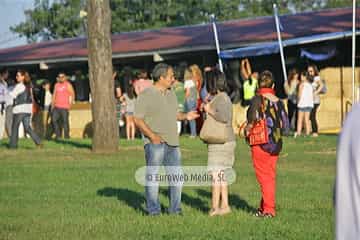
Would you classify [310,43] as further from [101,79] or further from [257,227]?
[257,227]

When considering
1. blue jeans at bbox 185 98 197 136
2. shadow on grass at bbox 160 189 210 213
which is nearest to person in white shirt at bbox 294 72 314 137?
blue jeans at bbox 185 98 197 136

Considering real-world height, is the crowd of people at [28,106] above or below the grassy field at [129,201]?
above

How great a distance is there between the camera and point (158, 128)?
10.7 m

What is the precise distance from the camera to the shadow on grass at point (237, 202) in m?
11.6

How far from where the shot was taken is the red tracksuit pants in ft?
35.3

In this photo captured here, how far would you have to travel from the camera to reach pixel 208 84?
440 inches

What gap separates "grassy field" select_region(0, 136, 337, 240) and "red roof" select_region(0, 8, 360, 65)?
9088mm

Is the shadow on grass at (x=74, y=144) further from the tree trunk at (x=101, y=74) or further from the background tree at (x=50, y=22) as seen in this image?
the background tree at (x=50, y=22)

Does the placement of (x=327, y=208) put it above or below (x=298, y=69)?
below

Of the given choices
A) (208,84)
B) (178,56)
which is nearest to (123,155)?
(208,84)

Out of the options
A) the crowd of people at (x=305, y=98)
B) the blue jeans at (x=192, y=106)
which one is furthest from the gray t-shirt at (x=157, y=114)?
the blue jeans at (x=192, y=106)

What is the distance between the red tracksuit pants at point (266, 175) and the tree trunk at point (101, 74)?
8875mm

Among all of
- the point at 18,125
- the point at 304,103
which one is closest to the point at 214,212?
the point at 18,125

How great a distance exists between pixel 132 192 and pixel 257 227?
3.65 metres
